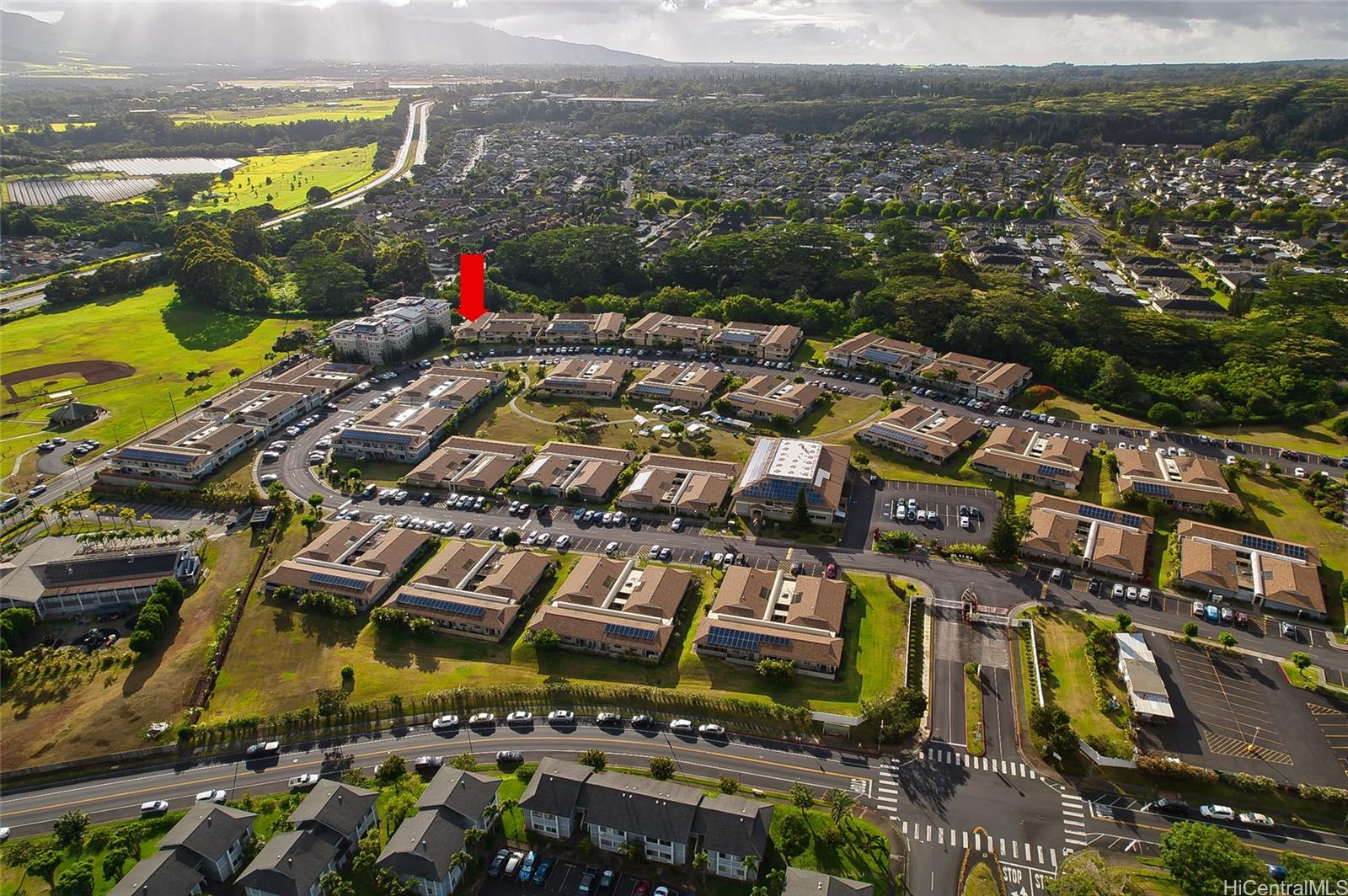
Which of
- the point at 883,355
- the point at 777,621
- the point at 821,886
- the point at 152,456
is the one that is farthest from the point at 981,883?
the point at 152,456

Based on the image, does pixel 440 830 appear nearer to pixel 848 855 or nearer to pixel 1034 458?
pixel 848 855

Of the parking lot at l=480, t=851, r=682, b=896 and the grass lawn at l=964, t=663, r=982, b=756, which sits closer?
the parking lot at l=480, t=851, r=682, b=896

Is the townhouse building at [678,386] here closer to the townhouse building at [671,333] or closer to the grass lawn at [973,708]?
the townhouse building at [671,333]

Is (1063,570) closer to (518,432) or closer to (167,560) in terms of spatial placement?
(518,432)

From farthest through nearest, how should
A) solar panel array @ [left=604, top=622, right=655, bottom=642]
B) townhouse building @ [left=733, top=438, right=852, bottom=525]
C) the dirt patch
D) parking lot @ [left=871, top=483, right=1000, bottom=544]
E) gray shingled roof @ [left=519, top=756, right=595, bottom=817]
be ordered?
the dirt patch < townhouse building @ [left=733, top=438, right=852, bottom=525] < parking lot @ [left=871, top=483, right=1000, bottom=544] < solar panel array @ [left=604, top=622, right=655, bottom=642] < gray shingled roof @ [left=519, top=756, right=595, bottom=817]

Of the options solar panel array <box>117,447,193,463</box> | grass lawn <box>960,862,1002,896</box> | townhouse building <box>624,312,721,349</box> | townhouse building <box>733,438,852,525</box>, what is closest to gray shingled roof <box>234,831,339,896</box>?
grass lawn <box>960,862,1002,896</box>

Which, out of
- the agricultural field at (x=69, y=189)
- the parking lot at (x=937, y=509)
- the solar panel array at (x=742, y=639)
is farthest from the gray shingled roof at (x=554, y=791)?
the agricultural field at (x=69, y=189)

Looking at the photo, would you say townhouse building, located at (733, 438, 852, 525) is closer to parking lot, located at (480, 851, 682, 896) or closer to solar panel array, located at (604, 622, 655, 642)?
solar panel array, located at (604, 622, 655, 642)

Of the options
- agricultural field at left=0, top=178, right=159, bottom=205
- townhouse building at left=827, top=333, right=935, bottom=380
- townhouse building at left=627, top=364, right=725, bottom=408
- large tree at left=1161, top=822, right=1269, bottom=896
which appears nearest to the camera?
large tree at left=1161, top=822, right=1269, bottom=896
